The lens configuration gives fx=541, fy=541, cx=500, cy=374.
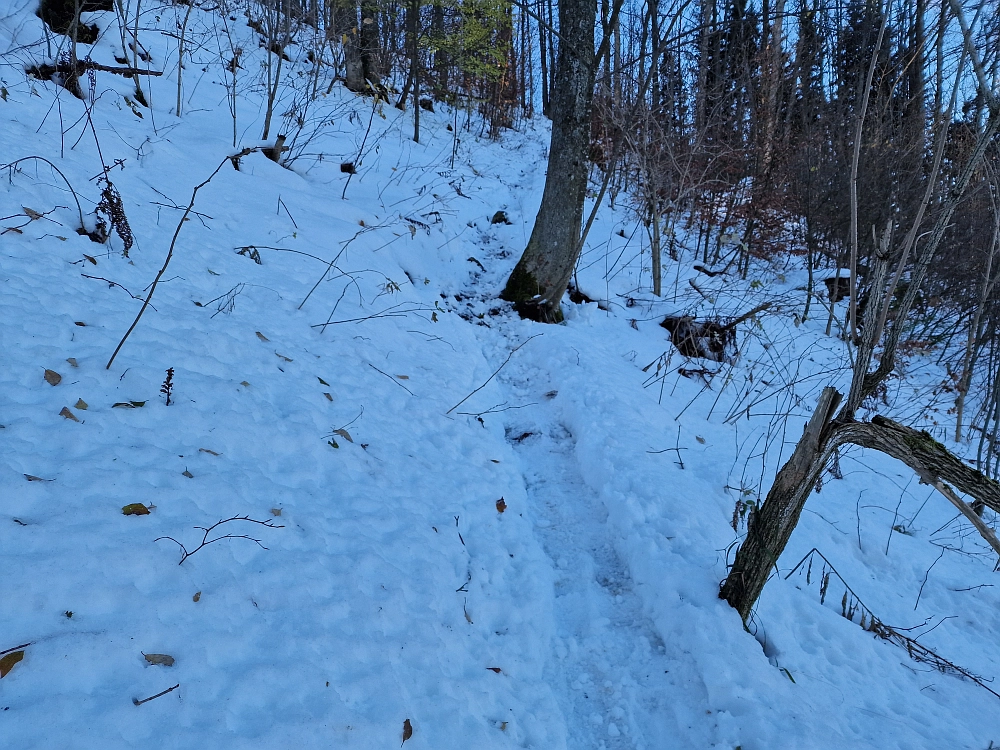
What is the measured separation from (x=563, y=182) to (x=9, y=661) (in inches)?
216

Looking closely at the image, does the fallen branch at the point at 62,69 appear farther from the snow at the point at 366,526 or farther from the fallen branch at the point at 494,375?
the fallen branch at the point at 494,375

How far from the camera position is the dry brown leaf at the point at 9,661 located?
128 cm

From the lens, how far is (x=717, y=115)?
8812mm

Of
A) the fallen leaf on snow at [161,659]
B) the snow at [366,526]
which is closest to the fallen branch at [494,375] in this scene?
the snow at [366,526]

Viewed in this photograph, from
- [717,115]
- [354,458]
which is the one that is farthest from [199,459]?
[717,115]

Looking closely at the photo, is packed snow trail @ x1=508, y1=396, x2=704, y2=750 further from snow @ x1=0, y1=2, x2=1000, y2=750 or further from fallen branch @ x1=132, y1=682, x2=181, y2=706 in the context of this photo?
fallen branch @ x1=132, y1=682, x2=181, y2=706

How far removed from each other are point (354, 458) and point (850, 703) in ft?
7.95

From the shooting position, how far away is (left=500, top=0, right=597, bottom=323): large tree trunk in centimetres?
535

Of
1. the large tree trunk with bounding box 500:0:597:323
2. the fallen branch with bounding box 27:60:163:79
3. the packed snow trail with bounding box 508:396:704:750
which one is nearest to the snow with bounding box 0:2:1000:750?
the packed snow trail with bounding box 508:396:704:750

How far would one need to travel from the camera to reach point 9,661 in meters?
1.30

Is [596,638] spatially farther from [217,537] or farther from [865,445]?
[217,537]

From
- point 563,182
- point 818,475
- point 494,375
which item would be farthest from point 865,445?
point 563,182

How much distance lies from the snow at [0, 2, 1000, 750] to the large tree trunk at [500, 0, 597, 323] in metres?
0.93

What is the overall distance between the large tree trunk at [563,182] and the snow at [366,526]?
929mm
